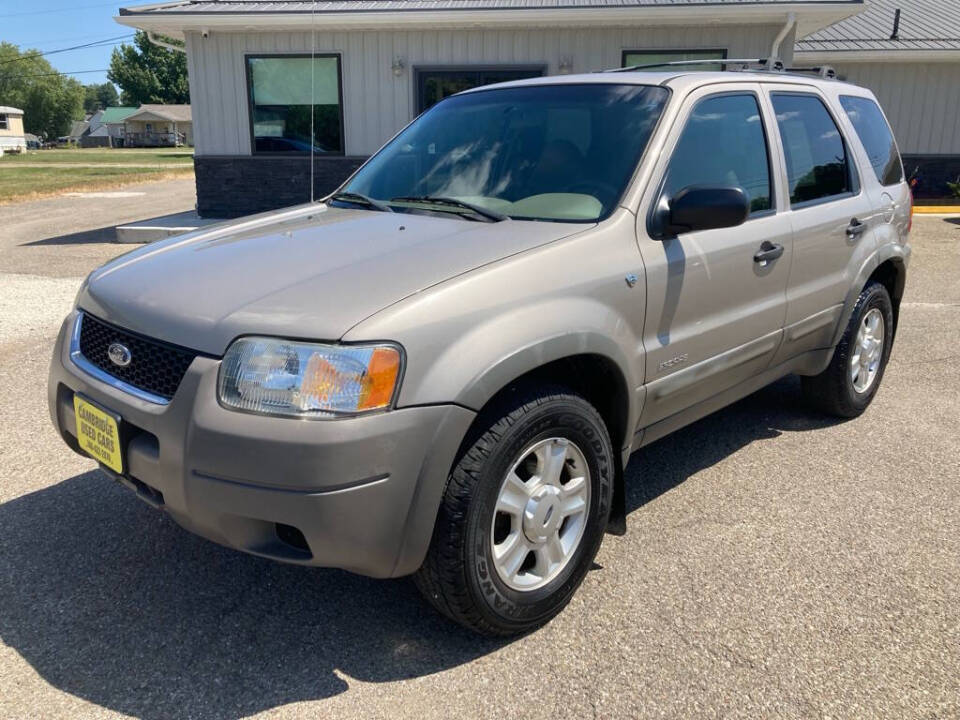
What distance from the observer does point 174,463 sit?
242 cm

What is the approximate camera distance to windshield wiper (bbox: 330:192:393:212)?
3.54m

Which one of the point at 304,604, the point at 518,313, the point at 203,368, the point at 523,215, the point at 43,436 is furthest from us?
the point at 43,436

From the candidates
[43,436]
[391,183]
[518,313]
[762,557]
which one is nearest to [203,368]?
[518,313]

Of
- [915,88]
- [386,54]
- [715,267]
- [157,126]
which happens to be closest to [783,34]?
[386,54]

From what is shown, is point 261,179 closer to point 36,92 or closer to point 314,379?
point 314,379

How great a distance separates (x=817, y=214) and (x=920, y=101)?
603 inches

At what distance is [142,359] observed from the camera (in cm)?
264

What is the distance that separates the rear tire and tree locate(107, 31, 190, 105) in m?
102

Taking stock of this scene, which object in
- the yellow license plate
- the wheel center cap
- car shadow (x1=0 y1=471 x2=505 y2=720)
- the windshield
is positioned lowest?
car shadow (x1=0 y1=471 x2=505 y2=720)

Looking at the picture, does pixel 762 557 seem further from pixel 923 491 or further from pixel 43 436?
pixel 43 436

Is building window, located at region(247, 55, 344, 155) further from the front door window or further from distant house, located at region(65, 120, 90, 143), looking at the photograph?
distant house, located at region(65, 120, 90, 143)

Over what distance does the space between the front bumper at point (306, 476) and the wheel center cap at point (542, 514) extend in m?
0.44

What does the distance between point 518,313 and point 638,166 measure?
3.18 ft

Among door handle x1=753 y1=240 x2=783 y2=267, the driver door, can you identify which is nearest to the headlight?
the driver door
